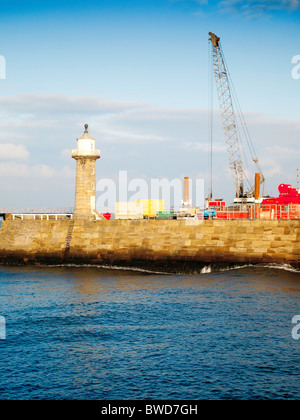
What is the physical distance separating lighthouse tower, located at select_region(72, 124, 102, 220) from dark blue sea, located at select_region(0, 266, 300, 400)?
82.2 ft

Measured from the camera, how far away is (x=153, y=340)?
31234 millimetres

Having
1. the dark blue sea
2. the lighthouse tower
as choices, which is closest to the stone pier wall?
the lighthouse tower

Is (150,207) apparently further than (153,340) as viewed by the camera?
Yes

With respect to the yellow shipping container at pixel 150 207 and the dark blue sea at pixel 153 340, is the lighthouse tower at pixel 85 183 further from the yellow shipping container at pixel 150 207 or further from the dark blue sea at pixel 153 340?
the dark blue sea at pixel 153 340

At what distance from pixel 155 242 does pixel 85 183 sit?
18175 millimetres

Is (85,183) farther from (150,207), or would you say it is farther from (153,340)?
(153,340)

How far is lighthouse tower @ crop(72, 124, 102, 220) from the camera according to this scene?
7544 centimetres

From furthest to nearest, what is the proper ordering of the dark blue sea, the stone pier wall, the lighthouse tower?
the lighthouse tower → the stone pier wall → the dark blue sea

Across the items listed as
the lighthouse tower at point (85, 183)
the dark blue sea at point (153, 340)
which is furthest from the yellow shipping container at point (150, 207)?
the dark blue sea at point (153, 340)

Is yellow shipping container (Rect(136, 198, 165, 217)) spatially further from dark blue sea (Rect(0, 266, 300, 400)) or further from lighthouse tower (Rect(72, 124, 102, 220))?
dark blue sea (Rect(0, 266, 300, 400))

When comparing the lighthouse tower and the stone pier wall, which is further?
the lighthouse tower

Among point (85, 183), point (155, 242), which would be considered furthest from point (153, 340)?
point (85, 183)

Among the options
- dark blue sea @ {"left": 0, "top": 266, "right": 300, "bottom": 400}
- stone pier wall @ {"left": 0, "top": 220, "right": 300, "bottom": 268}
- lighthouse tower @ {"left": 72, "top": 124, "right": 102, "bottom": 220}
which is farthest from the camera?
lighthouse tower @ {"left": 72, "top": 124, "right": 102, "bottom": 220}

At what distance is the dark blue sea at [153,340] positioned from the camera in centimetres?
2422
